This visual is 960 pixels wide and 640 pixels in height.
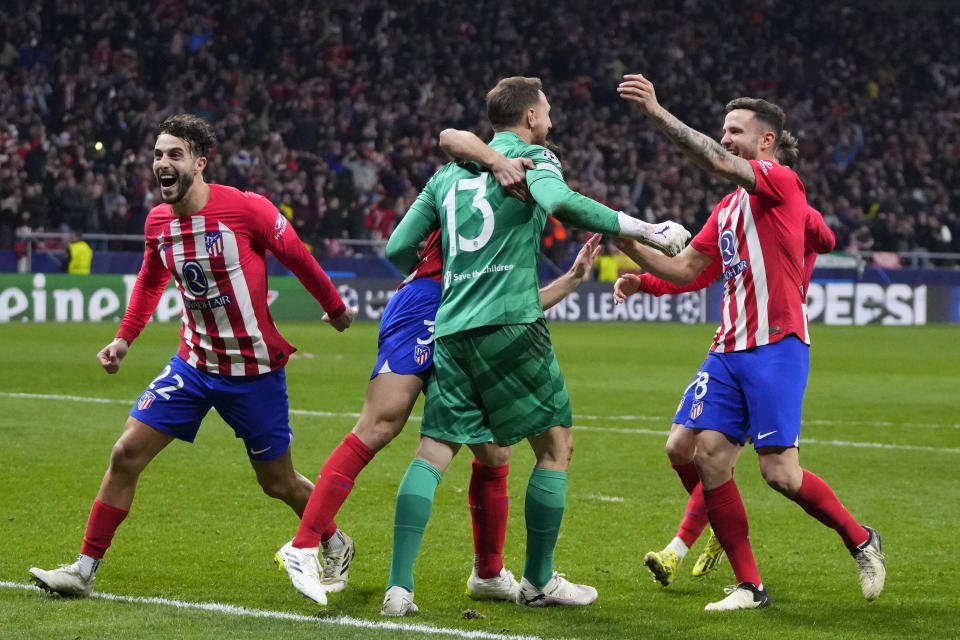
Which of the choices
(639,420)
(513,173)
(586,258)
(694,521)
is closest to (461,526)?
(694,521)

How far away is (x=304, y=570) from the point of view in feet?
15.8

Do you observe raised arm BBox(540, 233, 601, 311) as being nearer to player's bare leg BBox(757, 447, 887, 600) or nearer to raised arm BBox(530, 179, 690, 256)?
raised arm BBox(530, 179, 690, 256)

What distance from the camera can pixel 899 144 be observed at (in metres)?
36.2

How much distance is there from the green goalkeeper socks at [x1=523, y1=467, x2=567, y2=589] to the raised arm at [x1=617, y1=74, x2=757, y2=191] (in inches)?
51.5

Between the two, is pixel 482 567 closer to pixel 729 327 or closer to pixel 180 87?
pixel 729 327

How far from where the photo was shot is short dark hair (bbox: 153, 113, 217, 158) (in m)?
5.26

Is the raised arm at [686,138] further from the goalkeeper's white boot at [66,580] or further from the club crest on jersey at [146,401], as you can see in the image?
the goalkeeper's white boot at [66,580]

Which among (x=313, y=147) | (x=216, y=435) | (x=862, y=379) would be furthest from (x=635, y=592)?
(x=313, y=147)

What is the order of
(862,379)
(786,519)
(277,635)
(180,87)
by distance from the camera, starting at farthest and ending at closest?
(180,87)
(862,379)
(786,519)
(277,635)

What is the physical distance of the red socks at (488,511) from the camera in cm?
535

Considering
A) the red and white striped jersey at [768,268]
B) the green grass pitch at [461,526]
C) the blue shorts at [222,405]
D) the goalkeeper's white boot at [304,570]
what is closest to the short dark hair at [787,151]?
the red and white striped jersey at [768,268]

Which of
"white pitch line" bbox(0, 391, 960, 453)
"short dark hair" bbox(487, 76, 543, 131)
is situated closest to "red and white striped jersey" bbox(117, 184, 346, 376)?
"short dark hair" bbox(487, 76, 543, 131)

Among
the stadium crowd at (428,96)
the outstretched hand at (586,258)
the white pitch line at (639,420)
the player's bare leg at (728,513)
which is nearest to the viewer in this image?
the player's bare leg at (728,513)

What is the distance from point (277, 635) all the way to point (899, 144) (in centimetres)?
3451
